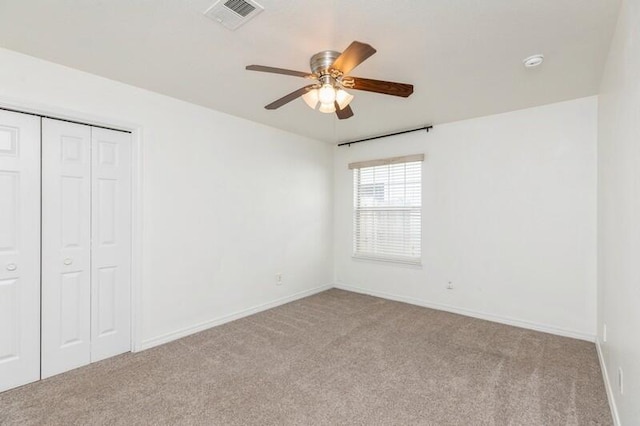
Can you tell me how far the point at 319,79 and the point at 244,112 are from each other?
170cm

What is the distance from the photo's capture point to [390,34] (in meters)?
2.04

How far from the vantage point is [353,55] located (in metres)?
1.78

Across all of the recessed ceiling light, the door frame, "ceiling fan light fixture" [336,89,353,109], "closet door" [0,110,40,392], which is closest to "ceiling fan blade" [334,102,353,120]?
"ceiling fan light fixture" [336,89,353,109]

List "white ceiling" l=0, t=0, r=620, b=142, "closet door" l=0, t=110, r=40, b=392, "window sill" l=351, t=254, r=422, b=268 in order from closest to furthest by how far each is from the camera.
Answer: "white ceiling" l=0, t=0, r=620, b=142 → "closet door" l=0, t=110, r=40, b=392 → "window sill" l=351, t=254, r=422, b=268

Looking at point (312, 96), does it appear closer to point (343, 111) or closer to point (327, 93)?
point (327, 93)

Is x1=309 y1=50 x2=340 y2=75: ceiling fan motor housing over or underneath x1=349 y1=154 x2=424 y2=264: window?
over

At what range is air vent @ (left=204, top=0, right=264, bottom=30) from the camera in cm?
176

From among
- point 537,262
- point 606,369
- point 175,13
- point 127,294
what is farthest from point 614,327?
point 127,294

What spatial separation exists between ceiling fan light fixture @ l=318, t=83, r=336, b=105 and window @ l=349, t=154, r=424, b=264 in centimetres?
245

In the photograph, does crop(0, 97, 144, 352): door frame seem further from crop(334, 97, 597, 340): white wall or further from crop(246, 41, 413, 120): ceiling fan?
crop(334, 97, 597, 340): white wall

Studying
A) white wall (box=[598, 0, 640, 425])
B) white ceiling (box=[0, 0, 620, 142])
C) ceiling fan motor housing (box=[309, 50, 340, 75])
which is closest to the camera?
white wall (box=[598, 0, 640, 425])

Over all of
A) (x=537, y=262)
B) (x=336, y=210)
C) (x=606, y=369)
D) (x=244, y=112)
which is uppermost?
(x=244, y=112)

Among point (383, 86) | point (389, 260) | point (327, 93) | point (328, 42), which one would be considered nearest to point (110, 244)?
point (327, 93)

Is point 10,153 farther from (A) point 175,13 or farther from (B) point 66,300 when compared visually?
(A) point 175,13
